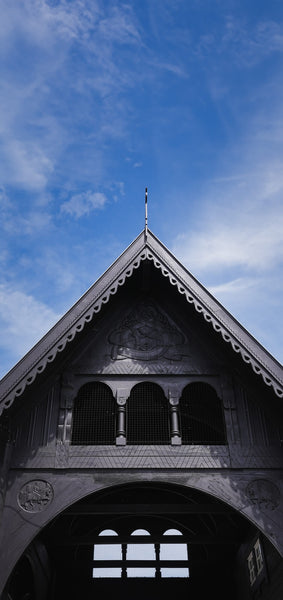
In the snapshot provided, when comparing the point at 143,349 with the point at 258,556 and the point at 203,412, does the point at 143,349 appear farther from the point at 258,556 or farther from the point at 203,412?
the point at 258,556

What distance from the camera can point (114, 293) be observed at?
11430mm

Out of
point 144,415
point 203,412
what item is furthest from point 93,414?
point 203,412

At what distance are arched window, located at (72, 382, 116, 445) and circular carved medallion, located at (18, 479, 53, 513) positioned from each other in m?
1.11

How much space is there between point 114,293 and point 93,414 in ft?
8.03

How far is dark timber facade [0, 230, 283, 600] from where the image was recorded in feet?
33.1

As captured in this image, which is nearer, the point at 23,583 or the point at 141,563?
the point at 23,583

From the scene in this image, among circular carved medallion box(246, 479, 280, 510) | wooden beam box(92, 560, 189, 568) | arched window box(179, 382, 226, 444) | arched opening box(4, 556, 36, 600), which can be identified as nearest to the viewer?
circular carved medallion box(246, 479, 280, 510)

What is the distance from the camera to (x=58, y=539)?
46.6ft

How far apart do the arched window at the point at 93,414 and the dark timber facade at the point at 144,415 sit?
0.02m

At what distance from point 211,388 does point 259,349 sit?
1.39 meters

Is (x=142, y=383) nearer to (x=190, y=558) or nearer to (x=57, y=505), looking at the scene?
(x=57, y=505)

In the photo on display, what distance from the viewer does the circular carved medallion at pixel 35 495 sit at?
9.86 m

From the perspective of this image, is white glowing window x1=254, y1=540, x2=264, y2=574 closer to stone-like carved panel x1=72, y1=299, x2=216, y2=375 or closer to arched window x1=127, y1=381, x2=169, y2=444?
arched window x1=127, y1=381, x2=169, y2=444

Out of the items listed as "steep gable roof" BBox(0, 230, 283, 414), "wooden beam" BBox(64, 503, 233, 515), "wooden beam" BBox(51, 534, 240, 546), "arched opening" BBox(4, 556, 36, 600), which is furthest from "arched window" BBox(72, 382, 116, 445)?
"arched opening" BBox(4, 556, 36, 600)
